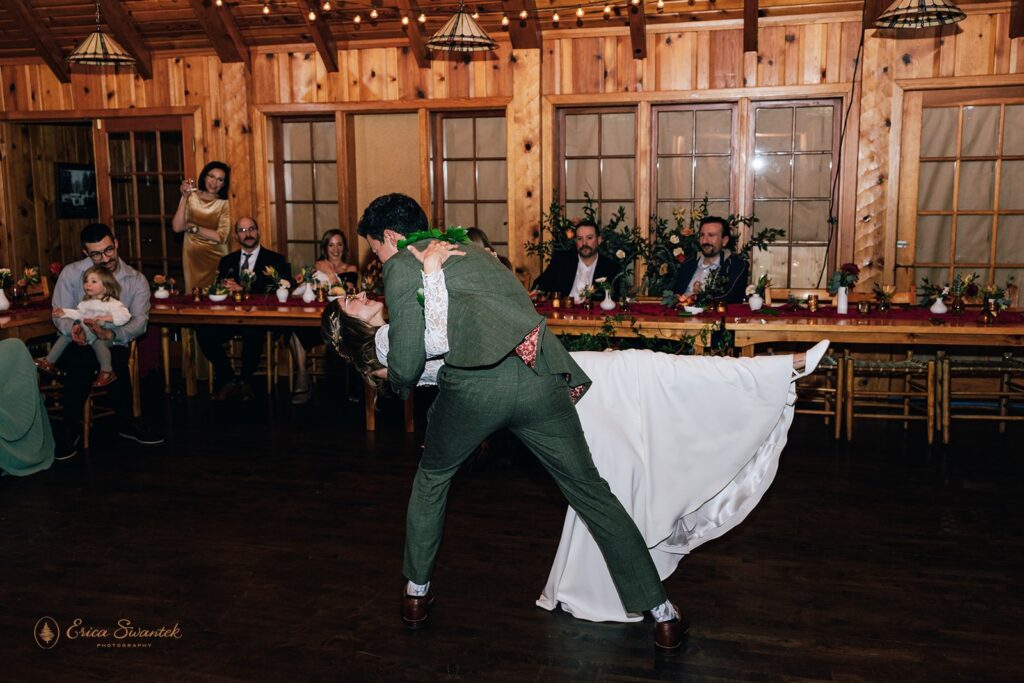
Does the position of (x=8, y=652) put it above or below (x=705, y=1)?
below

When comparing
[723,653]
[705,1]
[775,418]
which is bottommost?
[723,653]

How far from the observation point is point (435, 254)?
2824 mm

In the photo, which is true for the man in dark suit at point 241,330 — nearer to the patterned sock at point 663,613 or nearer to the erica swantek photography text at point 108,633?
the erica swantek photography text at point 108,633

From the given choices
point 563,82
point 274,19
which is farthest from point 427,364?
point 274,19

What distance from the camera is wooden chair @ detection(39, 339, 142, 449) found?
18.9 feet

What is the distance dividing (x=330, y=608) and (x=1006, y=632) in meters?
2.43

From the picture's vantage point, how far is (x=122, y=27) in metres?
7.86

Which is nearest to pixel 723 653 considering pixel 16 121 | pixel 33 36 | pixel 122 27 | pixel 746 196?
pixel 746 196

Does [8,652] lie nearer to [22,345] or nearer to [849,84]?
[22,345]

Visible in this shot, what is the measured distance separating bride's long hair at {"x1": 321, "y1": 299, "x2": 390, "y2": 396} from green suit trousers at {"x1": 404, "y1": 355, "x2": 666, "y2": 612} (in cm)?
25

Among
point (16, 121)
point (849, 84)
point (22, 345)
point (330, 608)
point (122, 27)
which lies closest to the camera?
point (330, 608)

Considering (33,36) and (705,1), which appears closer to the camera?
(705,1)

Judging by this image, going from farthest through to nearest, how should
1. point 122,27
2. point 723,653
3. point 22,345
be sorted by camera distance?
point 122,27, point 22,345, point 723,653

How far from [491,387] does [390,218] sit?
656 millimetres
